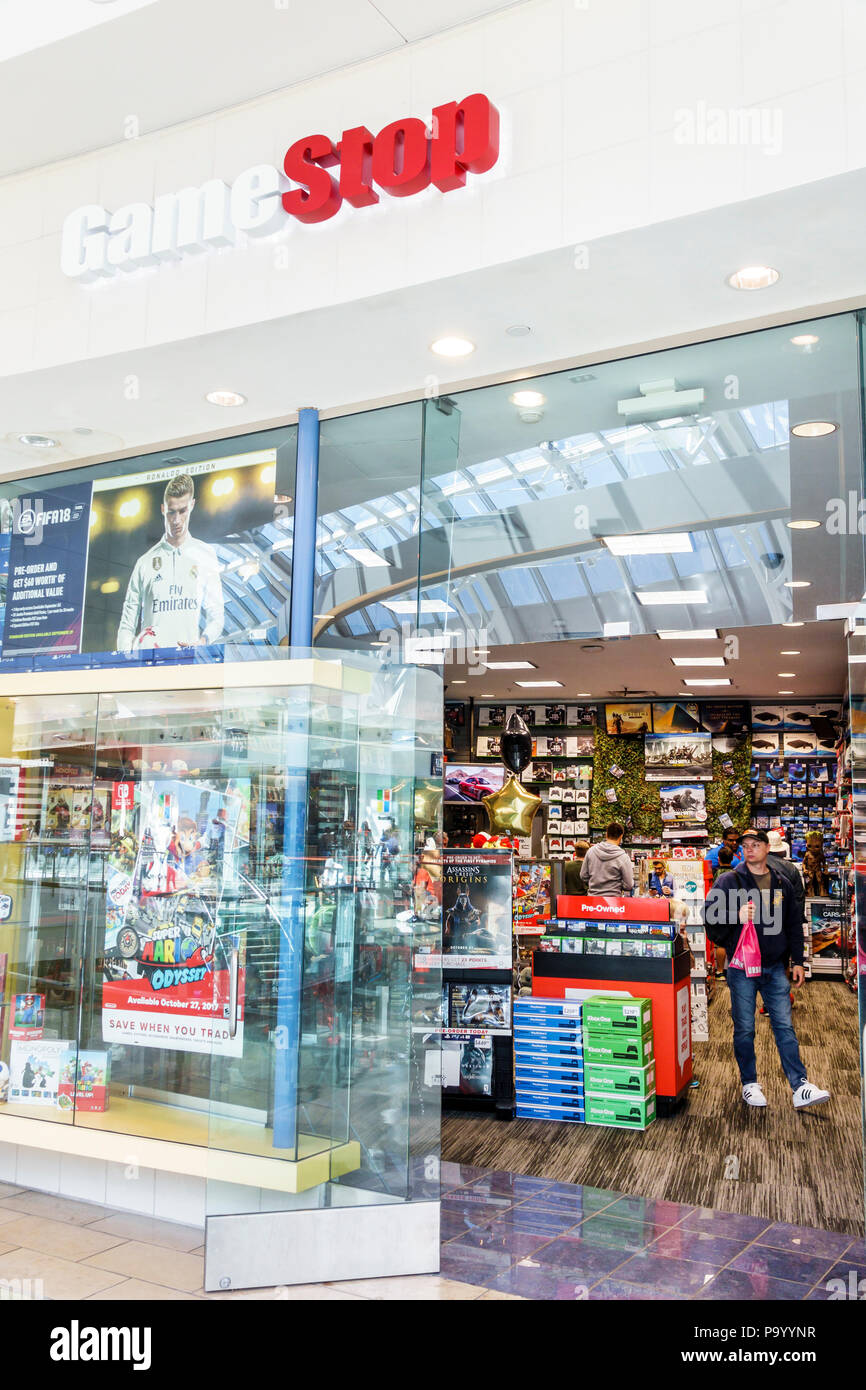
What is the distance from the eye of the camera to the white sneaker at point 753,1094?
591cm

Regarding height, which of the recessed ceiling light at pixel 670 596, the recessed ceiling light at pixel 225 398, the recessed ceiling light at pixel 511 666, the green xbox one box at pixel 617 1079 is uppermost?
the recessed ceiling light at pixel 225 398

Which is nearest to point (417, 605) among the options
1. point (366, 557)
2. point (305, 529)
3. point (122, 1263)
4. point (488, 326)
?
point (366, 557)

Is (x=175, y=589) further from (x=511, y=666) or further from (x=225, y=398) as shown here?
(x=511, y=666)

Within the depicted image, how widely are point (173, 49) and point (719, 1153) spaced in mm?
5287

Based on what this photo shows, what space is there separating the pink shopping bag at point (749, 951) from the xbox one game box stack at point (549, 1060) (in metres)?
1.08

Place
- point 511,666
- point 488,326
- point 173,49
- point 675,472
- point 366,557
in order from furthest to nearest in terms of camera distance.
A: point 511,666
point 366,557
point 675,472
point 488,326
point 173,49

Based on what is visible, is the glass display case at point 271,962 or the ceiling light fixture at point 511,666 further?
the ceiling light fixture at point 511,666

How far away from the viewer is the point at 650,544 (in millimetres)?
4883

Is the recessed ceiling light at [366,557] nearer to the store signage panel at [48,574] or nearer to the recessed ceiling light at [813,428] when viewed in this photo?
the store signage panel at [48,574]

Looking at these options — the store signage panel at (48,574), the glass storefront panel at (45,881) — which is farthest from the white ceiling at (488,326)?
the glass storefront panel at (45,881)

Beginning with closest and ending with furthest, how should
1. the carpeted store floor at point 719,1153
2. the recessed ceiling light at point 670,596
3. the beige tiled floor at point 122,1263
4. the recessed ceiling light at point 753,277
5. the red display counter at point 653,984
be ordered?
the recessed ceiling light at point 753,277 → the beige tiled floor at point 122,1263 → the carpeted store floor at point 719,1153 → the recessed ceiling light at point 670,596 → the red display counter at point 653,984

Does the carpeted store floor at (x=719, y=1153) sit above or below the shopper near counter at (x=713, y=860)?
below
